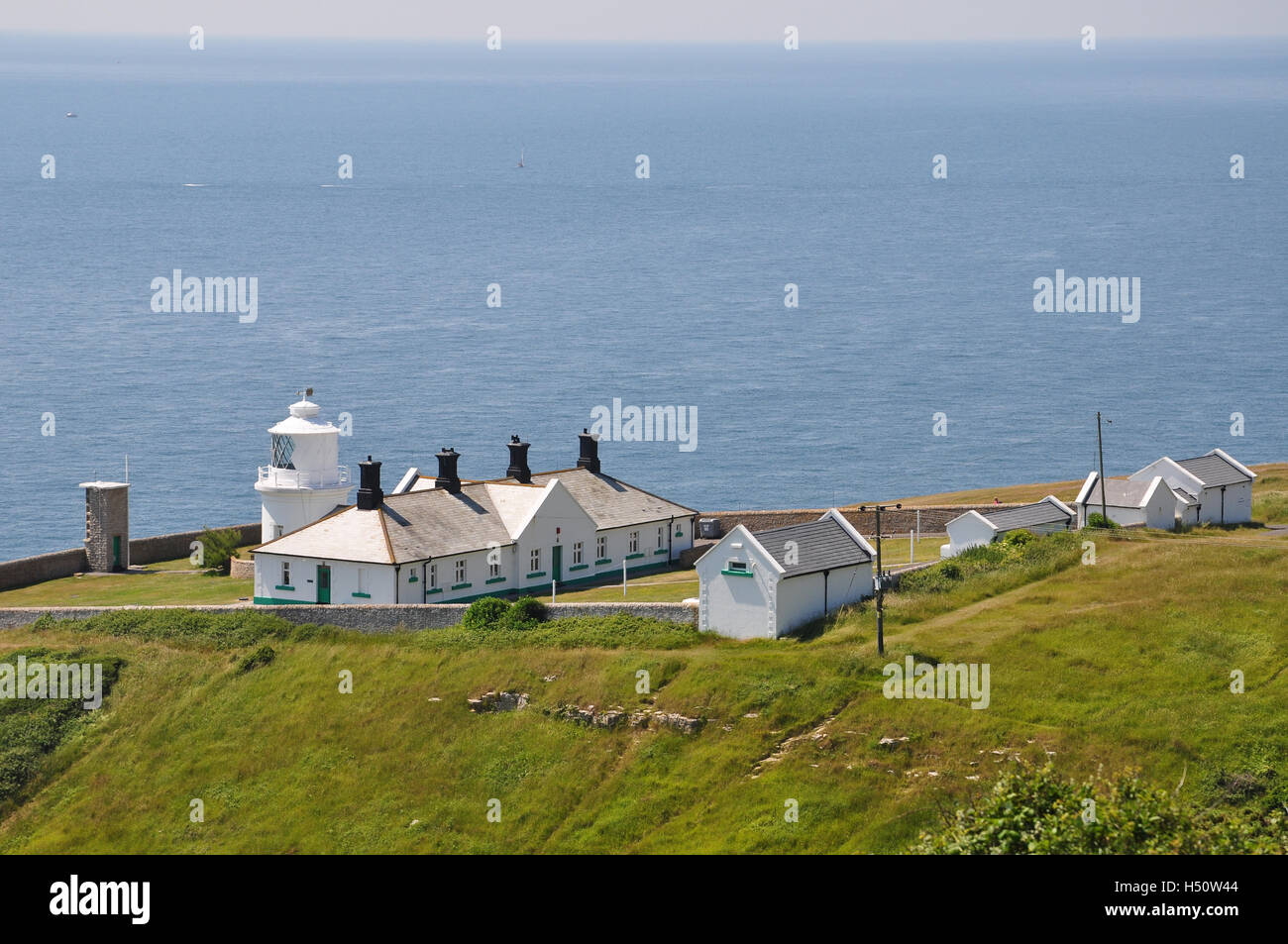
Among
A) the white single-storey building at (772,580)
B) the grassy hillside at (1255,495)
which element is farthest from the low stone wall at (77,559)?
the grassy hillside at (1255,495)

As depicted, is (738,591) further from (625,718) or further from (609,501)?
(609,501)

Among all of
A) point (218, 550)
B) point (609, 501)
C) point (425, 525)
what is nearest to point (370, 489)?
point (425, 525)

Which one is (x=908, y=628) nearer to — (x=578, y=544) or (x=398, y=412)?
(x=578, y=544)

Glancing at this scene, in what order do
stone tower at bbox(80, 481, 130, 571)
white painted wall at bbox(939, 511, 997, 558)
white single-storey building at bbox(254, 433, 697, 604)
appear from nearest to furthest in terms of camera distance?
1. white single-storey building at bbox(254, 433, 697, 604)
2. white painted wall at bbox(939, 511, 997, 558)
3. stone tower at bbox(80, 481, 130, 571)

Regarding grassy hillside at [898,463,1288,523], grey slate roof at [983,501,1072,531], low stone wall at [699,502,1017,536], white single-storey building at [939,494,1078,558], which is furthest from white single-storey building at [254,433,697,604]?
grassy hillside at [898,463,1288,523]

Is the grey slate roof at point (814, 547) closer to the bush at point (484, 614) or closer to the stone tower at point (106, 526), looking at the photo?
the bush at point (484, 614)

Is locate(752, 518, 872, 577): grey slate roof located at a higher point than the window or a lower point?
lower

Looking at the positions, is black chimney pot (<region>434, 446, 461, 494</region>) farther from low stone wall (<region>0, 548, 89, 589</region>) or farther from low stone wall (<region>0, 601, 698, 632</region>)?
→ low stone wall (<region>0, 548, 89, 589</region>)
